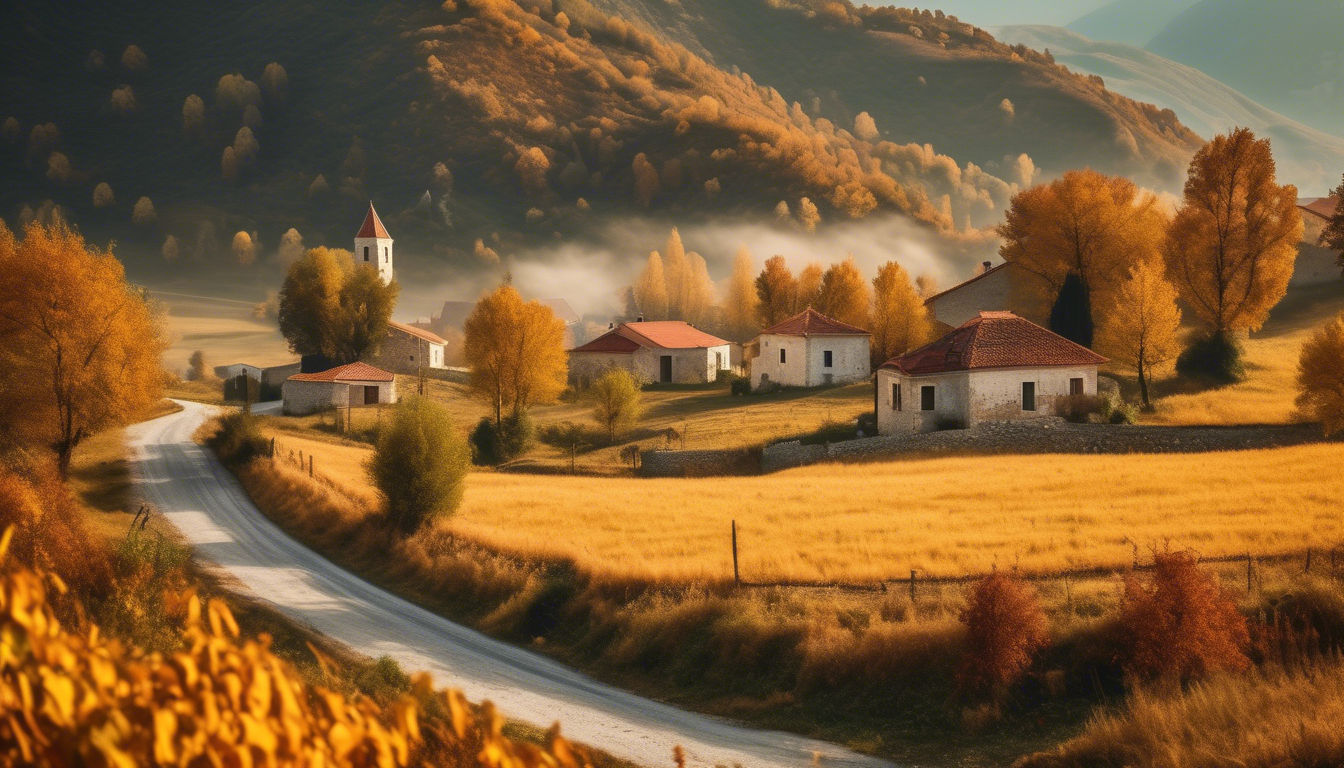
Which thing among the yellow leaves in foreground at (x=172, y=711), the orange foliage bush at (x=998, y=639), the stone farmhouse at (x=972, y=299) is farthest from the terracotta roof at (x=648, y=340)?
the yellow leaves in foreground at (x=172, y=711)

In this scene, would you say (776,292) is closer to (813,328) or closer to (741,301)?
(813,328)

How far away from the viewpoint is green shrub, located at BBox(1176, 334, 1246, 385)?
5975 centimetres

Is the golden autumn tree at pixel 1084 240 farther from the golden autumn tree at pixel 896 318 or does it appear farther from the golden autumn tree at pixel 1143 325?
the golden autumn tree at pixel 1143 325

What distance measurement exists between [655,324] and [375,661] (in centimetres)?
7583

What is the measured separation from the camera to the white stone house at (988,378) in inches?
2078

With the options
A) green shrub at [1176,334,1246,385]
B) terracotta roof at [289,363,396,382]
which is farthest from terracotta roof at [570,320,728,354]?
green shrub at [1176,334,1246,385]

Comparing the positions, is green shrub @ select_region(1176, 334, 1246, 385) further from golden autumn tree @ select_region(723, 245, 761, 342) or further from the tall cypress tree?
golden autumn tree @ select_region(723, 245, 761, 342)

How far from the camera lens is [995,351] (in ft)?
176

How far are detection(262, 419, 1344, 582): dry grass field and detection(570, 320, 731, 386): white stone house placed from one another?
40.3 m

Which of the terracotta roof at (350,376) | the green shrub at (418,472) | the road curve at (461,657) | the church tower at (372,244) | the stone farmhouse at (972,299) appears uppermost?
the church tower at (372,244)

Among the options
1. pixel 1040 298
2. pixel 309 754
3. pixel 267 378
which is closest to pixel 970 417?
pixel 1040 298

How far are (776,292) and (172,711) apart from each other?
9846cm

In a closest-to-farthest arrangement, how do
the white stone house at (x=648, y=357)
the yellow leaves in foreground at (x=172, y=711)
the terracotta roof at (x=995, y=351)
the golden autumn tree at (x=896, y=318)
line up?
1. the yellow leaves in foreground at (x=172, y=711)
2. the terracotta roof at (x=995, y=351)
3. the golden autumn tree at (x=896, y=318)
4. the white stone house at (x=648, y=357)

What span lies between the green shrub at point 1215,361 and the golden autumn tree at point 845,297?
1262 inches
